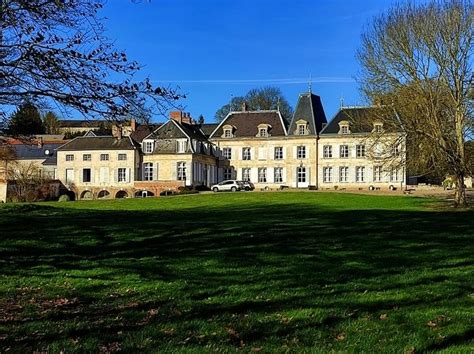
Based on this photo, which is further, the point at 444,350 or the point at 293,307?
the point at 293,307

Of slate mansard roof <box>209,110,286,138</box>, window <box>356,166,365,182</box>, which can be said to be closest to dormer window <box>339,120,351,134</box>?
window <box>356,166,365,182</box>

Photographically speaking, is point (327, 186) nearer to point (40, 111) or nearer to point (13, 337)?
point (40, 111)

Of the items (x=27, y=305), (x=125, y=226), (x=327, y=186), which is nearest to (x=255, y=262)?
(x=27, y=305)

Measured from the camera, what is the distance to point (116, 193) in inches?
2410

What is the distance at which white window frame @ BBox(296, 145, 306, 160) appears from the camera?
62656mm

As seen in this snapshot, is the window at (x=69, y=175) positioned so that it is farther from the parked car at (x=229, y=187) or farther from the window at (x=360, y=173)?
the window at (x=360, y=173)

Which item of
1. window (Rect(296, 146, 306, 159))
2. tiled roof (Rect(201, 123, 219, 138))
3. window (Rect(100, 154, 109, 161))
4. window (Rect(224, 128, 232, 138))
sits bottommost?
window (Rect(100, 154, 109, 161))

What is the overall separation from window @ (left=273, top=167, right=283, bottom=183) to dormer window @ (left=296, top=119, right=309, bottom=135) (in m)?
4.90

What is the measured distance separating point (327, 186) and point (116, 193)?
24.0 m

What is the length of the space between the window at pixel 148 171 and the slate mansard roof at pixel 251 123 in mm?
9072

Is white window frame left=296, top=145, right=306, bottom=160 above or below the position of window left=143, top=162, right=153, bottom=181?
above

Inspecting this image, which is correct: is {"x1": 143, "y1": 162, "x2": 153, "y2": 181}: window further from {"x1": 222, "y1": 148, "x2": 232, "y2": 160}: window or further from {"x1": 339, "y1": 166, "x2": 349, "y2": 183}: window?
{"x1": 339, "y1": 166, "x2": 349, "y2": 183}: window

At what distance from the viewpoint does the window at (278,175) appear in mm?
64375

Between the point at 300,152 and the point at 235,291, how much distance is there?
56613mm
